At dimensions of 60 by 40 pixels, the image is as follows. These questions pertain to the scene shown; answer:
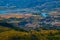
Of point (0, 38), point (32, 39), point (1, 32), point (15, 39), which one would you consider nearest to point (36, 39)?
point (32, 39)

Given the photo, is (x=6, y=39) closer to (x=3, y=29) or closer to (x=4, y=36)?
(x=4, y=36)

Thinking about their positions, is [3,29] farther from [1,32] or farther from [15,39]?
[15,39]

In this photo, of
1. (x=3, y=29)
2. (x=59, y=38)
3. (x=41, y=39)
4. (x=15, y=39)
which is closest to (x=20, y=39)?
(x=15, y=39)

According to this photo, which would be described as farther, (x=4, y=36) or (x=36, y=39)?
(x=4, y=36)

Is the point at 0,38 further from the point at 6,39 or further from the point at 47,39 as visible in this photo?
the point at 47,39

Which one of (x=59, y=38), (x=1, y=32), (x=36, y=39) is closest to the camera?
(x=36, y=39)

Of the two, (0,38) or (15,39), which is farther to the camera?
(0,38)

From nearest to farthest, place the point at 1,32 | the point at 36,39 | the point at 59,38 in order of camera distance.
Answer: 1. the point at 36,39
2. the point at 59,38
3. the point at 1,32

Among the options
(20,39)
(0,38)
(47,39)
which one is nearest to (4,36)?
(0,38)
